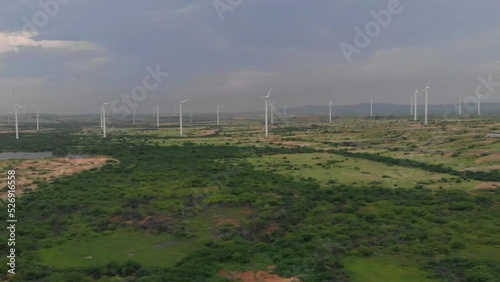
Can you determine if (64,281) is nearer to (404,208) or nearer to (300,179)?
(404,208)

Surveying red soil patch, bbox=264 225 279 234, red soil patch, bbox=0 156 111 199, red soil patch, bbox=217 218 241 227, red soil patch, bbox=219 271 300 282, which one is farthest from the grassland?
red soil patch, bbox=0 156 111 199

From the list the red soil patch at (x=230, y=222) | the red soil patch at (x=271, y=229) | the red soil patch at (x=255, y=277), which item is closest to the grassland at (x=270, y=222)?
the red soil patch at (x=230, y=222)

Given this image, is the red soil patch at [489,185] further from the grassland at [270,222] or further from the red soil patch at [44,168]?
the red soil patch at [44,168]

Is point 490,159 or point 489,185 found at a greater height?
point 490,159

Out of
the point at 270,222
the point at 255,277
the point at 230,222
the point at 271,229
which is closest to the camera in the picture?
the point at 255,277

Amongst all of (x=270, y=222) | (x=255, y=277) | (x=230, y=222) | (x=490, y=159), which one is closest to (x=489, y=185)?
(x=490, y=159)

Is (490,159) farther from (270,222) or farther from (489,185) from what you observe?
(270,222)
